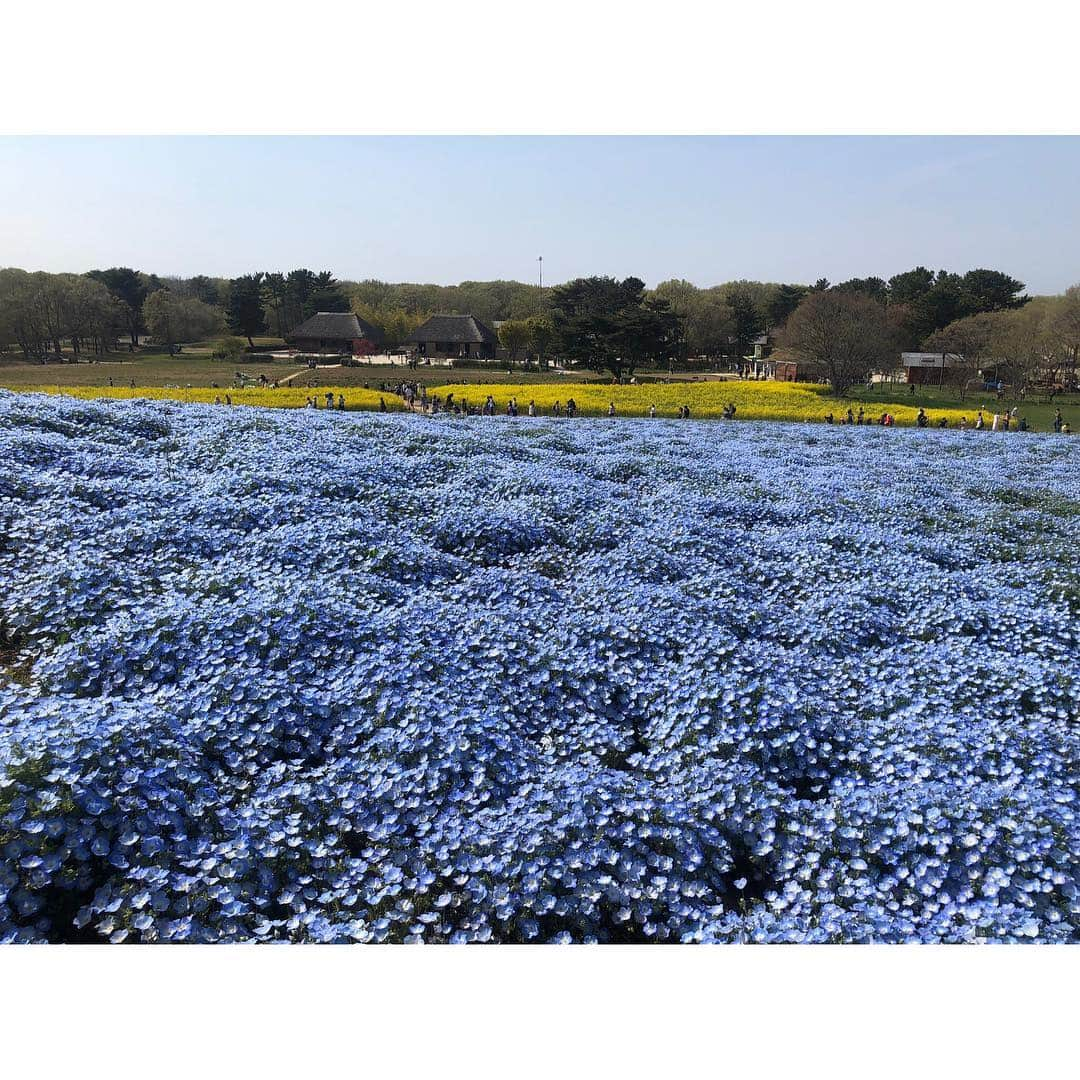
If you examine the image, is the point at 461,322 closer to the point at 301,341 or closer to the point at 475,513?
the point at 301,341

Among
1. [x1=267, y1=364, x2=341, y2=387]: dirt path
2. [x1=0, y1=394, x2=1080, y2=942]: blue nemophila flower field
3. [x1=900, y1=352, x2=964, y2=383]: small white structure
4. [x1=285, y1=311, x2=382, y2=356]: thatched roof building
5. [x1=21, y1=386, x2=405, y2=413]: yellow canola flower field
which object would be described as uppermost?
[x1=285, y1=311, x2=382, y2=356]: thatched roof building

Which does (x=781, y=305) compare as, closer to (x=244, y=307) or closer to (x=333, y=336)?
(x=333, y=336)

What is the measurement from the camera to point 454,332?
2539 inches

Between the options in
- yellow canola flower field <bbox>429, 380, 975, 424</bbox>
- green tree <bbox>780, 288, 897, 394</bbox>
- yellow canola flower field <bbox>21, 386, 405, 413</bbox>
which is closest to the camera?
yellow canola flower field <bbox>21, 386, 405, 413</bbox>

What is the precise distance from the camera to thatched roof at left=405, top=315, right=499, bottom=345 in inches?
2520

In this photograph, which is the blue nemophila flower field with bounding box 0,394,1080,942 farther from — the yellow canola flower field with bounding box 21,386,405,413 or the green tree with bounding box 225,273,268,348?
the green tree with bounding box 225,273,268,348

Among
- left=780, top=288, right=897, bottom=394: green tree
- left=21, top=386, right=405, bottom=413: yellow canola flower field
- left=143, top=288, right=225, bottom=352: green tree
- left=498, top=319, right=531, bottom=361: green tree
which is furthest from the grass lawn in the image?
left=498, top=319, right=531, bottom=361: green tree

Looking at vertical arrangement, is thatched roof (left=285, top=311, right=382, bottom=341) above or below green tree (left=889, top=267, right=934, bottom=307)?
below

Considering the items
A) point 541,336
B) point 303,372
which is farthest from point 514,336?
point 303,372

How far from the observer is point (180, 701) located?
4.77 m

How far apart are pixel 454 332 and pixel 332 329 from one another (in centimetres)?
1059

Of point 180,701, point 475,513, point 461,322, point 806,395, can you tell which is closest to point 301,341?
point 461,322

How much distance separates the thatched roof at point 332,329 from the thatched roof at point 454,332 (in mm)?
4594

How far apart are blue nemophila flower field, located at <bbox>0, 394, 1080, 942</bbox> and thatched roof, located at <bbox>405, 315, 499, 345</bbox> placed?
5647 centimetres
